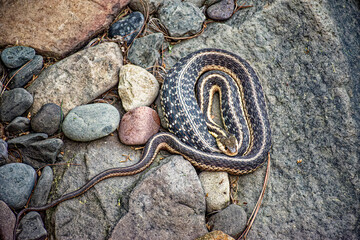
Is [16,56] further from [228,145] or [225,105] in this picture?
[228,145]

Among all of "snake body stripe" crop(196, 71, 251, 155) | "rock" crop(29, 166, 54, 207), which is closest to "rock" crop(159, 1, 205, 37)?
"snake body stripe" crop(196, 71, 251, 155)

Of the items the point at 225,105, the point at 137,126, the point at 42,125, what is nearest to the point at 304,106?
the point at 225,105

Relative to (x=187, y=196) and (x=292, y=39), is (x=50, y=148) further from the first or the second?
(x=292, y=39)

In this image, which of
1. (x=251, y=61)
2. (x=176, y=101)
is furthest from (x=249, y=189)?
(x=251, y=61)

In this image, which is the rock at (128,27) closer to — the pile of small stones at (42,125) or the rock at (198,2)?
the pile of small stones at (42,125)

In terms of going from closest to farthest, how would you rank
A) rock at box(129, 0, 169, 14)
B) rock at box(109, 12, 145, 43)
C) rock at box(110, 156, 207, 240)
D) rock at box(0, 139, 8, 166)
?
rock at box(110, 156, 207, 240)
rock at box(0, 139, 8, 166)
rock at box(109, 12, 145, 43)
rock at box(129, 0, 169, 14)

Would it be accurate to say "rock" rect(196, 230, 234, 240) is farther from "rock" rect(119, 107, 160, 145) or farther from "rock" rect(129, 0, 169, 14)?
"rock" rect(129, 0, 169, 14)

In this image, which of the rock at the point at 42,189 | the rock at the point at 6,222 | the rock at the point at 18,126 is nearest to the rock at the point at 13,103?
the rock at the point at 18,126
